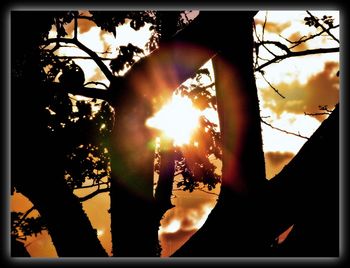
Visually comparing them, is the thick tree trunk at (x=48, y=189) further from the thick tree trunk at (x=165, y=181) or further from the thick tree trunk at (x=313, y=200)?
the thick tree trunk at (x=165, y=181)

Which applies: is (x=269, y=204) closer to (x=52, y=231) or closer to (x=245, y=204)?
(x=245, y=204)

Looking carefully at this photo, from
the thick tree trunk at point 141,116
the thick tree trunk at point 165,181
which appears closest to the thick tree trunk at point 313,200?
the thick tree trunk at point 141,116

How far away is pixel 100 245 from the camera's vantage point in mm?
2869

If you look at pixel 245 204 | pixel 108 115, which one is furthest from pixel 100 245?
pixel 108 115

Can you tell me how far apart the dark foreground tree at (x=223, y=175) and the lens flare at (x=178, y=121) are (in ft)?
0.56

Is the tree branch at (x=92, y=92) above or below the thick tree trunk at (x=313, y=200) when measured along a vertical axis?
above

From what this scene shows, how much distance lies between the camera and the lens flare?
271 cm

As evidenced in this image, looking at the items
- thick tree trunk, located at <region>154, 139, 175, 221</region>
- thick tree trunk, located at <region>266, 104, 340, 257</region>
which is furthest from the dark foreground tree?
thick tree trunk, located at <region>154, 139, 175, 221</region>

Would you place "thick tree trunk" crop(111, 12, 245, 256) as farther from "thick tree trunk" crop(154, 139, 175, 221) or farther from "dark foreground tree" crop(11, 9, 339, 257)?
"thick tree trunk" crop(154, 139, 175, 221)

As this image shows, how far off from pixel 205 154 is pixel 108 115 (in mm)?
2267

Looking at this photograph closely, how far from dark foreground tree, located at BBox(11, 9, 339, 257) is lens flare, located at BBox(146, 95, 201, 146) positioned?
Answer: 17cm

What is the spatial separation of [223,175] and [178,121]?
185cm

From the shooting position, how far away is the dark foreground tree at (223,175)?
2199 millimetres

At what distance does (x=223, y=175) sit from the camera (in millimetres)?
2719
